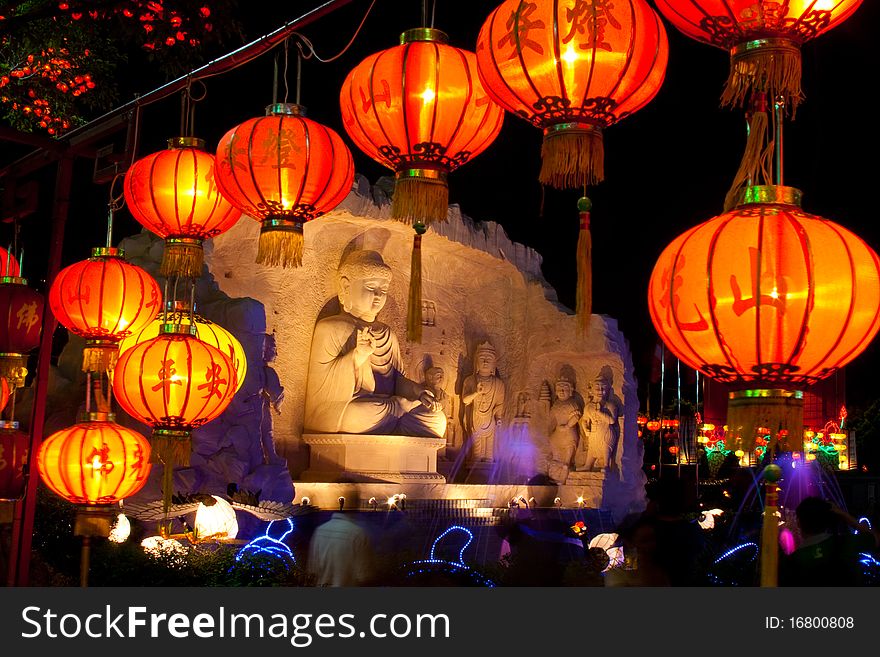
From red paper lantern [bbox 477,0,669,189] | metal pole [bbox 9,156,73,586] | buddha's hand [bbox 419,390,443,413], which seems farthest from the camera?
buddha's hand [bbox 419,390,443,413]

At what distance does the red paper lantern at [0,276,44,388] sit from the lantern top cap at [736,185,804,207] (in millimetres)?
5042

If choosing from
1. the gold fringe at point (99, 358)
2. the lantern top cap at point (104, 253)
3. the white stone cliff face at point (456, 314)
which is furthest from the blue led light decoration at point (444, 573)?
the white stone cliff face at point (456, 314)

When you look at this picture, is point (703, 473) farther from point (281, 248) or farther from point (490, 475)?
point (281, 248)

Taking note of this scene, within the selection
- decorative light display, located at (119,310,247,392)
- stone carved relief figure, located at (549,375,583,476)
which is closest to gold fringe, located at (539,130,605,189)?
decorative light display, located at (119,310,247,392)

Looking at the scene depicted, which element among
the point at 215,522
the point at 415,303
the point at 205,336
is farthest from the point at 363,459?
the point at 415,303

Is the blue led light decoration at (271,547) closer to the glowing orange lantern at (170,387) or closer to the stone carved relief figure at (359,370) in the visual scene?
the glowing orange lantern at (170,387)

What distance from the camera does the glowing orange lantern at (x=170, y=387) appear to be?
19.0ft

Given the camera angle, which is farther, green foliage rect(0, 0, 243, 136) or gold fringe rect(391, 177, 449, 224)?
green foliage rect(0, 0, 243, 136)

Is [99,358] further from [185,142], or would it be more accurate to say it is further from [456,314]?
[456,314]

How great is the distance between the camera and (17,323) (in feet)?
22.0

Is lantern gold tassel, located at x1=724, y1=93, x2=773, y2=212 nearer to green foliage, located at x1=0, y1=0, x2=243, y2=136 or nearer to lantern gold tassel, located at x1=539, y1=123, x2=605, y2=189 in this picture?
lantern gold tassel, located at x1=539, y1=123, x2=605, y2=189

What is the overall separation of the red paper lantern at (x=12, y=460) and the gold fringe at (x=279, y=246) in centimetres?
292

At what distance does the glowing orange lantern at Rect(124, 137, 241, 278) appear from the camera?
5586 mm
